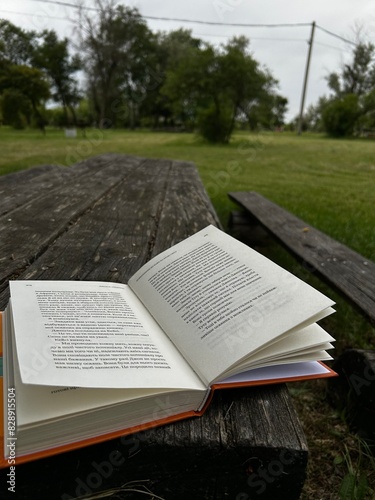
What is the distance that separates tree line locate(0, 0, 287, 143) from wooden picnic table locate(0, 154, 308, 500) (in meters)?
2.47

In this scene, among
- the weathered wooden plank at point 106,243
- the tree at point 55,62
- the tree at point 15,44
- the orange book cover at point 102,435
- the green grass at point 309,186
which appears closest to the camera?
the orange book cover at point 102,435

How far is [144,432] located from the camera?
455mm

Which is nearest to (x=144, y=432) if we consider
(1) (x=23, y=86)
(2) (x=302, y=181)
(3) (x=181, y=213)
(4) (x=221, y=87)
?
(3) (x=181, y=213)

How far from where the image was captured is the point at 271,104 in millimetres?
12406

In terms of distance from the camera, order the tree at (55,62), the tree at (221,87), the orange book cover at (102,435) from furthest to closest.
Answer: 1. the tree at (221,87)
2. the tree at (55,62)
3. the orange book cover at (102,435)

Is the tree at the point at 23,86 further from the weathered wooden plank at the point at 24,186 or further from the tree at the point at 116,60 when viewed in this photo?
the tree at the point at 116,60

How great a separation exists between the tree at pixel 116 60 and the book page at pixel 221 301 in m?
11.6

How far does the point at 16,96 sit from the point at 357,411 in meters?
3.75

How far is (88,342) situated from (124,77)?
22.8 m

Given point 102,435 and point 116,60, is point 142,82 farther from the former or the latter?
point 102,435

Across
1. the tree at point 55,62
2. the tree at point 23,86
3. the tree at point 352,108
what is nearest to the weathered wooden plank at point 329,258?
the tree at point 23,86

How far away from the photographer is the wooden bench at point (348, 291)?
1.08 m

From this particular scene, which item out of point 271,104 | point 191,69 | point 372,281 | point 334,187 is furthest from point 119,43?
point 372,281

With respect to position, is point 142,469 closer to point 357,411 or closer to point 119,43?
point 357,411
